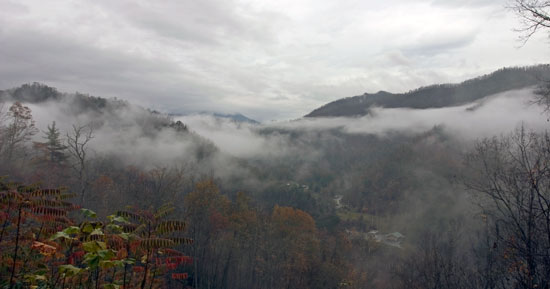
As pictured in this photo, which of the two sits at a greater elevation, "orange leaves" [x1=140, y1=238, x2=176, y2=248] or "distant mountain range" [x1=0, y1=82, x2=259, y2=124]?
"distant mountain range" [x1=0, y1=82, x2=259, y2=124]

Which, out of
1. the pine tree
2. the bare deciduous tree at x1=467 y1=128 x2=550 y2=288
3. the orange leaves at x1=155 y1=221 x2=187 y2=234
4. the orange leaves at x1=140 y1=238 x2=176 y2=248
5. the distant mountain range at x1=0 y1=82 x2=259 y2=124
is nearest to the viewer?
the orange leaves at x1=140 y1=238 x2=176 y2=248

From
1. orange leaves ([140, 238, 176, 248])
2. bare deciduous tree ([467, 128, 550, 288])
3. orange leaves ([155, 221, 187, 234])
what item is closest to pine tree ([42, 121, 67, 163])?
orange leaves ([155, 221, 187, 234])

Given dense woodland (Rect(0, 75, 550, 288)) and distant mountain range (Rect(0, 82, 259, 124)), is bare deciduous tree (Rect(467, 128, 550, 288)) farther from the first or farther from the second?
distant mountain range (Rect(0, 82, 259, 124))

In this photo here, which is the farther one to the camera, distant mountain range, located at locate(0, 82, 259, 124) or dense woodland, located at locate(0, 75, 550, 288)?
distant mountain range, located at locate(0, 82, 259, 124)

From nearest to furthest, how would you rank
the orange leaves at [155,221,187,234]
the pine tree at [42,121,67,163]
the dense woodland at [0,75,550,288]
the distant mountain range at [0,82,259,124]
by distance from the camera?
1. the orange leaves at [155,221,187,234]
2. the dense woodland at [0,75,550,288]
3. the pine tree at [42,121,67,163]
4. the distant mountain range at [0,82,259,124]

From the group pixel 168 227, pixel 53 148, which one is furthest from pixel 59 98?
pixel 168 227

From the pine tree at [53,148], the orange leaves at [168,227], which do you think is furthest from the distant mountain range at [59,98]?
the orange leaves at [168,227]

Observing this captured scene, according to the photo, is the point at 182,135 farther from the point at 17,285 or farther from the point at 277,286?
the point at 17,285

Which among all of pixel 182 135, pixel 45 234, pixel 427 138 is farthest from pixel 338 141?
pixel 45 234

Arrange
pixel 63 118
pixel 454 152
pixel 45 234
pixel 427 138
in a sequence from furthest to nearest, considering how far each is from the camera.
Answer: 1. pixel 427 138
2. pixel 454 152
3. pixel 63 118
4. pixel 45 234
